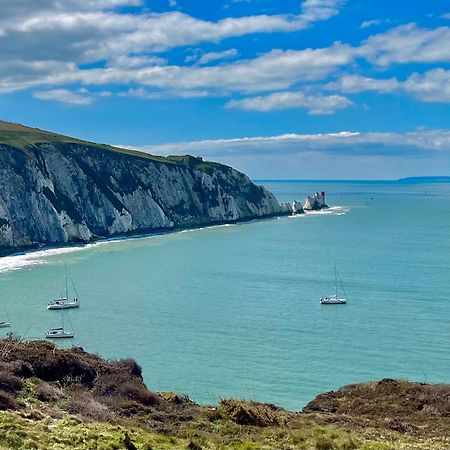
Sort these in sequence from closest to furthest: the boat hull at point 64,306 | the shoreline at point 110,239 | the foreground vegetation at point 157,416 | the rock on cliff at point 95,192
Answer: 1. the foreground vegetation at point 157,416
2. the boat hull at point 64,306
3. the shoreline at point 110,239
4. the rock on cliff at point 95,192

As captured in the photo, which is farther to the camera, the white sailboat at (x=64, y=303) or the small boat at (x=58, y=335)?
the white sailboat at (x=64, y=303)

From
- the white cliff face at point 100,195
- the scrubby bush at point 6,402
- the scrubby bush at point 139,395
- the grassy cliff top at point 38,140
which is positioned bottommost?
the scrubby bush at point 139,395

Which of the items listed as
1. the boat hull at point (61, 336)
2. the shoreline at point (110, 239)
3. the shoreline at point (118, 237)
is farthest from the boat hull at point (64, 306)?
the shoreline at point (118, 237)

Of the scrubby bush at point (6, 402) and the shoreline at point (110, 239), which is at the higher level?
the shoreline at point (110, 239)

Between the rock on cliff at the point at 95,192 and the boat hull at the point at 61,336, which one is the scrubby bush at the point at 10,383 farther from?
the rock on cliff at the point at 95,192

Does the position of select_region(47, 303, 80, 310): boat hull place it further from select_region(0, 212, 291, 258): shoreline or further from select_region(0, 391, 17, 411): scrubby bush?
select_region(0, 391, 17, 411): scrubby bush

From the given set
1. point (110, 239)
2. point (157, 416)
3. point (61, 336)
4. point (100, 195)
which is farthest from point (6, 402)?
point (100, 195)

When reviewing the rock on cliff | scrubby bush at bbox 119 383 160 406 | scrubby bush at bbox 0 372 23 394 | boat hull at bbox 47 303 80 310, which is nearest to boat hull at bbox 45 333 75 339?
boat hull at bbox 47 303 80 310

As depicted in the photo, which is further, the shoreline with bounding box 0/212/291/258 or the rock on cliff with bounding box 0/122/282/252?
the rock on cliff with bounding box 0/122/282/252
